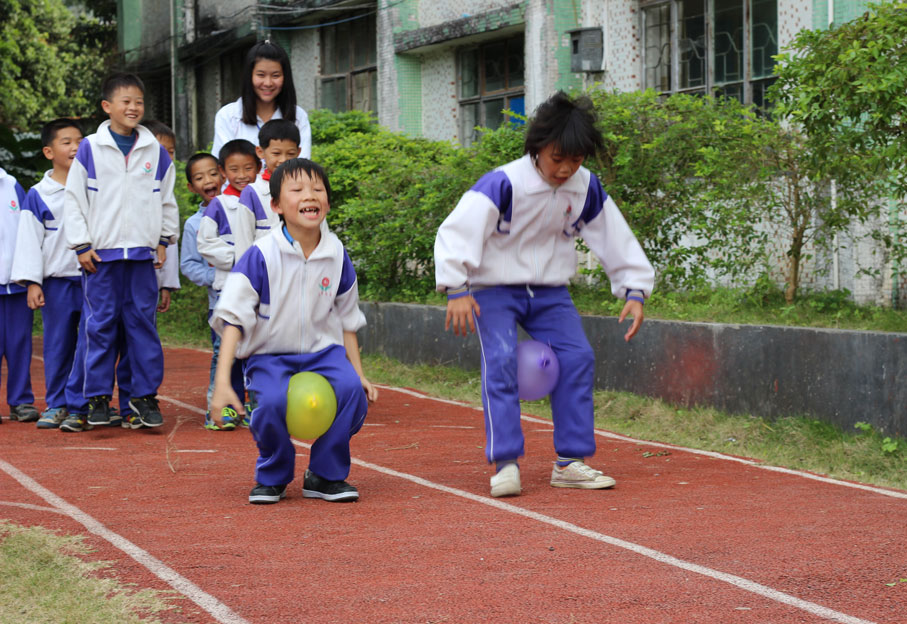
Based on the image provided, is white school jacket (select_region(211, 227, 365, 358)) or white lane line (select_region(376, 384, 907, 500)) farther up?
white school jacket (select_region(211, 227, 365, 358))

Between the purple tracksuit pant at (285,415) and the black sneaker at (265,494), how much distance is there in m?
0.02

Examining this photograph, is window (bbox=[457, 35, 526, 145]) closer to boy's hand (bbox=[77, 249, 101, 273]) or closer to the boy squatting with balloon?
boy's hand (bbox=[77, 249, 101, 273])

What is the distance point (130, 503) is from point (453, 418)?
3596 mm

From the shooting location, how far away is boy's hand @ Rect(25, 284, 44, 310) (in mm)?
8555

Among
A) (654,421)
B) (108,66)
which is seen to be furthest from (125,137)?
(108,66)

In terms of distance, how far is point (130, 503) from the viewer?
5.81 m

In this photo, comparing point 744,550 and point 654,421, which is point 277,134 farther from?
point 744,550

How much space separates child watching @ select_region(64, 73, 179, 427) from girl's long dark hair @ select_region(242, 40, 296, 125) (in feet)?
2.10

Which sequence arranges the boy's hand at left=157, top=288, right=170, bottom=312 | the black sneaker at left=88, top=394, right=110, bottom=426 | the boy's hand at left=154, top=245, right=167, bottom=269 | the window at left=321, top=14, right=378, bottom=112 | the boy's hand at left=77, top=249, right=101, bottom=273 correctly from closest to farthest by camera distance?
the boy's hand at left=77, top=249, right=101, bottom=273 → the black sneaker at left=88, top=394, right=110, bottom=426 → the boy's hand at left=154, top=245, right=167, bottom=269 → the boy's hand at left=157, top=288, right=170, bottom=312 → the window at left=321, top=14, right=378, bottom=112

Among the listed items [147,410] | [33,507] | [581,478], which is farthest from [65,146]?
[581,478]

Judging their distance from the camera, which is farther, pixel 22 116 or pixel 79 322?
pixel 22 116

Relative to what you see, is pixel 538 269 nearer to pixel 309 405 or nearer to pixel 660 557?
pixel 309 405

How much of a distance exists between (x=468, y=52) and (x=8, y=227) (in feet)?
36.6

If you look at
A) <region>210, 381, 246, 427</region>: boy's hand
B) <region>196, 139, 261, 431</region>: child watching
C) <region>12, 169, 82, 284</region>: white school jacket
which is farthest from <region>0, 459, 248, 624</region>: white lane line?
<region>12, 169, 82, 284</region>: white school jacket
